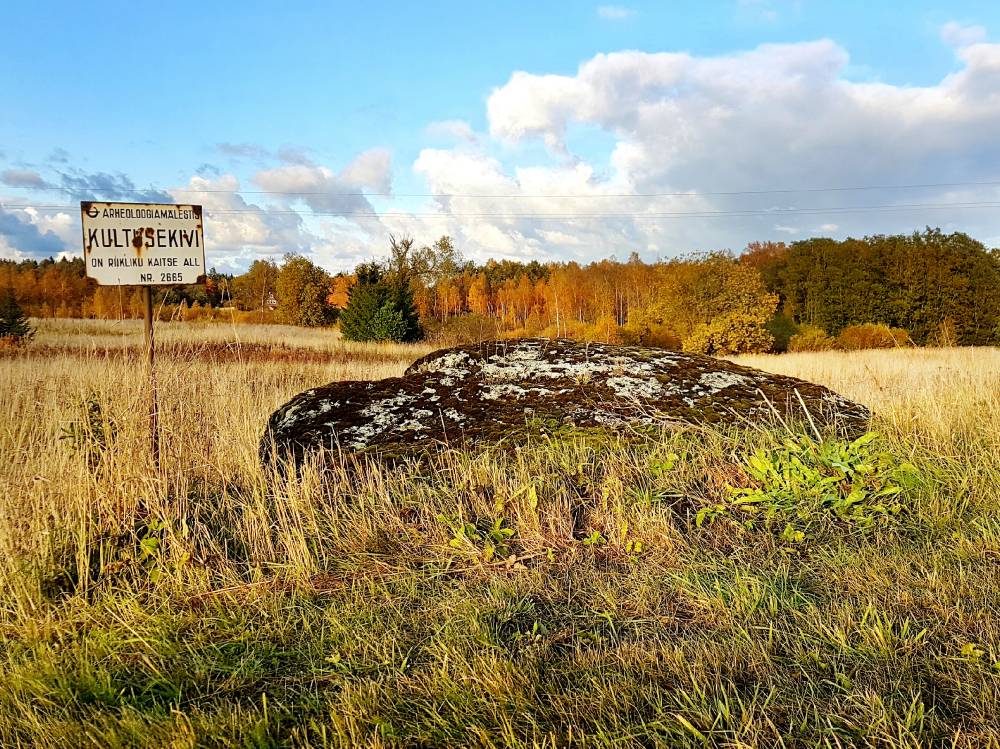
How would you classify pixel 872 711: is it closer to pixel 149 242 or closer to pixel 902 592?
pixel 902 592

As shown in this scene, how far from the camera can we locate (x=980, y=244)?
36938mm

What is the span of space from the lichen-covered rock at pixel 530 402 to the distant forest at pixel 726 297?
11.7 meters

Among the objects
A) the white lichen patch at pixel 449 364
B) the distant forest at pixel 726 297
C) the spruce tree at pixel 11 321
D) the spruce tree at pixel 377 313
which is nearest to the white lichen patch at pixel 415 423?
the white lichen patch at pixel 449 364

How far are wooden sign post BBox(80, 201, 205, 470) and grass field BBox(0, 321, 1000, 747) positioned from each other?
104 centimetres

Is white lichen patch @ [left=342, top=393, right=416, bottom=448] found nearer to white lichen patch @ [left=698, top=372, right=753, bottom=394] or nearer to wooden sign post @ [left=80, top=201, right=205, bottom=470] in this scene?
wooden sign post @ [left=80, top=201, right=205, bottom=470]

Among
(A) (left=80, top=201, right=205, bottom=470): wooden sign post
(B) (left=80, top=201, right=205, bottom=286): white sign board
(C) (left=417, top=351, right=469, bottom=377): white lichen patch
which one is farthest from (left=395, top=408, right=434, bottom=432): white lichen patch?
(B) (left=80, top=201, right=205, bottom=286): white sign board

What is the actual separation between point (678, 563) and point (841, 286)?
4204cm

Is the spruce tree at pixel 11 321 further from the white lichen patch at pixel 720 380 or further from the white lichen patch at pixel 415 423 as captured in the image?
the white lichen patch at pixel 720 380

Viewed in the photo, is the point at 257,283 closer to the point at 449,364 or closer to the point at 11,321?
the point at 11,321

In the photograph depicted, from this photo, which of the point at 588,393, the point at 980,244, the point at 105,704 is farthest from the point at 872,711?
the point at 980,244

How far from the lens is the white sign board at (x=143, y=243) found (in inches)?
165

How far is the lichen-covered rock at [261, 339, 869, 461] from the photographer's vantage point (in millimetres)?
4270

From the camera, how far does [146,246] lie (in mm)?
4363

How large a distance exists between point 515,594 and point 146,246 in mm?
3836
